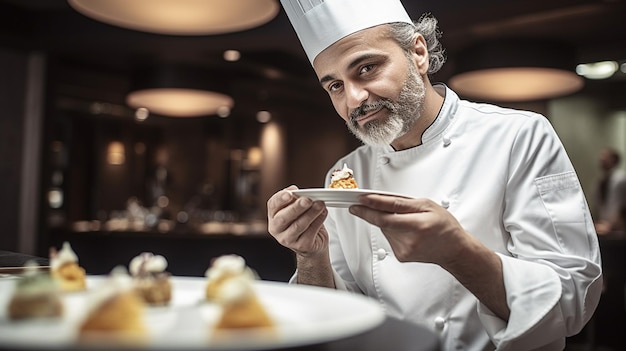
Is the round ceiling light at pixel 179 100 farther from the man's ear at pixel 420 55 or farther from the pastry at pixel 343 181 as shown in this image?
the pastry at pixel 343 181

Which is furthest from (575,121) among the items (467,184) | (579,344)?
(467,184)

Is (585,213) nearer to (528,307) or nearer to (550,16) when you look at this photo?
(528,307)

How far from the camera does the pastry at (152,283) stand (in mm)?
877

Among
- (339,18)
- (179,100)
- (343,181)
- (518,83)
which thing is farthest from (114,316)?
(179,100)

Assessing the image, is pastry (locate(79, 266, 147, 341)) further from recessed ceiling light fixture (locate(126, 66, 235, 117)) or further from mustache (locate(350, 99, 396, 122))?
recessed ceiling light fixture (locate(126, 66, 235, 117))

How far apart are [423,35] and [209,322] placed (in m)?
1.48

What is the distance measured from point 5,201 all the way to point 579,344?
6416 millimetres

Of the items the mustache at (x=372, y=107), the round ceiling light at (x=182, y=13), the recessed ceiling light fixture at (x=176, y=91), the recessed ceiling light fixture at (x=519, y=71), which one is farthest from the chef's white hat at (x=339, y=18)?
the recessed ceiling light fixture at (x=176, y=91)

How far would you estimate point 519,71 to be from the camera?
22.1ft

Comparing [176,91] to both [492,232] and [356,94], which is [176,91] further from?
[492,232]

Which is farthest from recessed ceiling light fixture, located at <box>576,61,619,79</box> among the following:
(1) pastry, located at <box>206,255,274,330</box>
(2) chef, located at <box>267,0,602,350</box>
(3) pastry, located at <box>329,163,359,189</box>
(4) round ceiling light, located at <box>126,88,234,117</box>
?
(1) pastry, located at <box>206,255,274,330</box>

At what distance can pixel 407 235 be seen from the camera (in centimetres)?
114

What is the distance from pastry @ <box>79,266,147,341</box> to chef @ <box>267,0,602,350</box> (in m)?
0.54

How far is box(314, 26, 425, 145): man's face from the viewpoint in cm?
167
